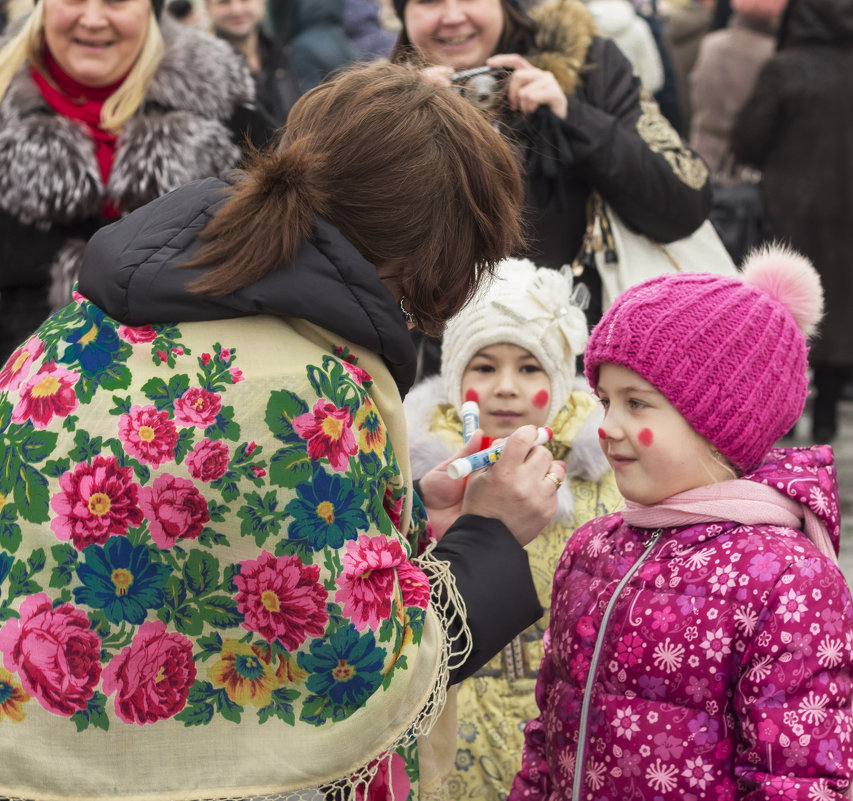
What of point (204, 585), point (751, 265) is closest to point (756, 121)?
point (751, 265)

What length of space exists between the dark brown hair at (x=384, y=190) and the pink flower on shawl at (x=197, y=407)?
0.50 feet

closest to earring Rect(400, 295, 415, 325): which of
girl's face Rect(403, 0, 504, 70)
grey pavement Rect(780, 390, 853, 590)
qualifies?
girl's face Rect(403, 0, 504, 70)

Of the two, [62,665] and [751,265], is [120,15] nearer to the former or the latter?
[751,265]

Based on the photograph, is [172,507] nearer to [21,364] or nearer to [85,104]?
[21,364]

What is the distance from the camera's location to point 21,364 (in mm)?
1776

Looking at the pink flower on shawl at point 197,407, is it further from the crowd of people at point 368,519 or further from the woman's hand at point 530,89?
the woman's hand at point 530,89

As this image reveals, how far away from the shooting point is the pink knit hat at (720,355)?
2.01m

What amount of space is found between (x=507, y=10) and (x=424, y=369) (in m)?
0.94

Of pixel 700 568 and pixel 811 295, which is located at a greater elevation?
pixel 811 295

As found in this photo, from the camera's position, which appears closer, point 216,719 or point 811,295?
point 216,719

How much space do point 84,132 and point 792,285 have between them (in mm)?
2054

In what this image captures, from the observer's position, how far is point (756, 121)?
591 cm

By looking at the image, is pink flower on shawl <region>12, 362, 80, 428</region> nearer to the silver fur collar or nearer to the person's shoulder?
the silver fur collar

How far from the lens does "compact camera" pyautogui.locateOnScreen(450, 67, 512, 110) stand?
295 cm
